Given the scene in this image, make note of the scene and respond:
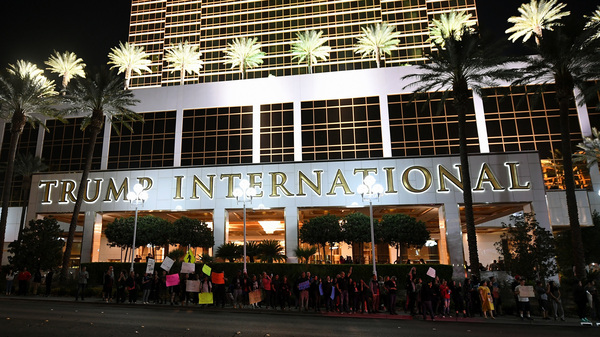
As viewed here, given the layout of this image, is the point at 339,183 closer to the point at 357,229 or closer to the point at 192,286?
the point at 357,229

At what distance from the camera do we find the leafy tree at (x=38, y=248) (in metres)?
28.2

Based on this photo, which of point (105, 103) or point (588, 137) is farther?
point (588, 137)

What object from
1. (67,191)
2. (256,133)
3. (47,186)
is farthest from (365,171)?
(47,186)

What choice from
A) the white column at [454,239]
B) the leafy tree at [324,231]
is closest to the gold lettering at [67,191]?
the leafy tree at [324,231]

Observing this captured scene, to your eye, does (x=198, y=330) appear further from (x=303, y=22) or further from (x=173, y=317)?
(x=303, y=22)

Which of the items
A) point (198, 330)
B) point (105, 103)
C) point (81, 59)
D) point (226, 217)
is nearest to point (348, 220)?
point (226, 217)

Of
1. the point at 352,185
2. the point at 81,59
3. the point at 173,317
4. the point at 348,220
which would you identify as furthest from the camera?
the point at 81,59

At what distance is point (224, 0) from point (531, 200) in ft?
236

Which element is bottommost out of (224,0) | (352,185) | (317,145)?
(352,185)

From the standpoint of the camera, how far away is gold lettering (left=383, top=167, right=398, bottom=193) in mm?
32500

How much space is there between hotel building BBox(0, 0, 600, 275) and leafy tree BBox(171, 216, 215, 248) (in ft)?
7.29

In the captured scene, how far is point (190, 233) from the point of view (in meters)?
31.1

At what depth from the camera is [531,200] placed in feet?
101

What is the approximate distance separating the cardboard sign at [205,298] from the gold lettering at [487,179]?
856 inches
